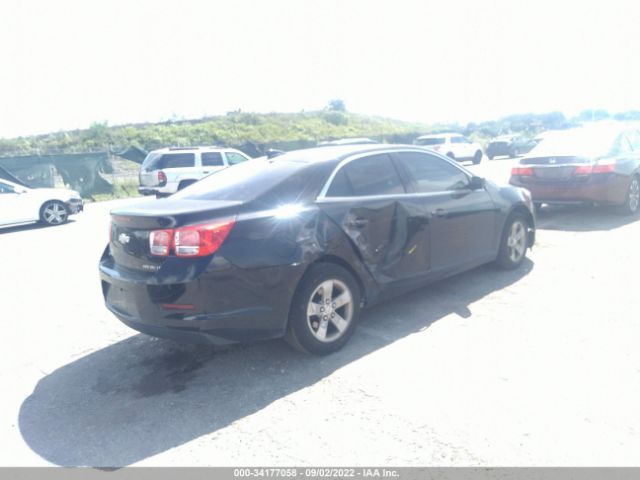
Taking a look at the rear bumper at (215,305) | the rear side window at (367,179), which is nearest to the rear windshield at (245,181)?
the rear side window at (367,179)

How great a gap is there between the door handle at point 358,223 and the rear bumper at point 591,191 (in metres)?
5.76

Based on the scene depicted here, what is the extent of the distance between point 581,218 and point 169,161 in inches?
454

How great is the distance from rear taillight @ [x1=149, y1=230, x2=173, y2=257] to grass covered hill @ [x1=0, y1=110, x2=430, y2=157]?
80.8 feet

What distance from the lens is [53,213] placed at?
12367 mm

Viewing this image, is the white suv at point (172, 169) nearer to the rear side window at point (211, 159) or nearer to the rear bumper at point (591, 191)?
the rear side window at point (211, 159)

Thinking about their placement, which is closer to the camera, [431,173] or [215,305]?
[215,305]

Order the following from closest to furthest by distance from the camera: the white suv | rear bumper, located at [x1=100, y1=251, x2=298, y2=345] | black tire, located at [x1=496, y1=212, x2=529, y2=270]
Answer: rear bumper, located at [x1=100, y1=251, x2=298, y2=345] < black tire, located at [x1=496, y1=212, x2=529, y2=270] < the white suv

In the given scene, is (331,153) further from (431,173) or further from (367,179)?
(431,173)

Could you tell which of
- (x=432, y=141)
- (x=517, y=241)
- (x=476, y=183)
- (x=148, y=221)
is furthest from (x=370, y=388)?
(x=432, y=141)

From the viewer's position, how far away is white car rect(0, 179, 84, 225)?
38.7 ft

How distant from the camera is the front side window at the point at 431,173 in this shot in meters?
4.73

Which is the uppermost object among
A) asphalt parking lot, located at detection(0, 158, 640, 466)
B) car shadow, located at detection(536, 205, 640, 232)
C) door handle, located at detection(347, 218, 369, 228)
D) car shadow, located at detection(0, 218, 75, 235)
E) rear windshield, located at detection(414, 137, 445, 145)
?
rear windshield, located at detection(414, 137, 445, 145)

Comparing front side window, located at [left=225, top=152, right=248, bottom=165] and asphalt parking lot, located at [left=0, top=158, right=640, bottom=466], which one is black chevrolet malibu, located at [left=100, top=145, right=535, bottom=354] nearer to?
asphalt parking lot, located at [left=0, top=158, right=640, bottom=466]

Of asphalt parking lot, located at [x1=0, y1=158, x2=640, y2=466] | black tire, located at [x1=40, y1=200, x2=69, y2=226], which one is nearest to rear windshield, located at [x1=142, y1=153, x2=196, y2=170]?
black tire, located at [x1=40, y1=200, x2=69, y2=226]
